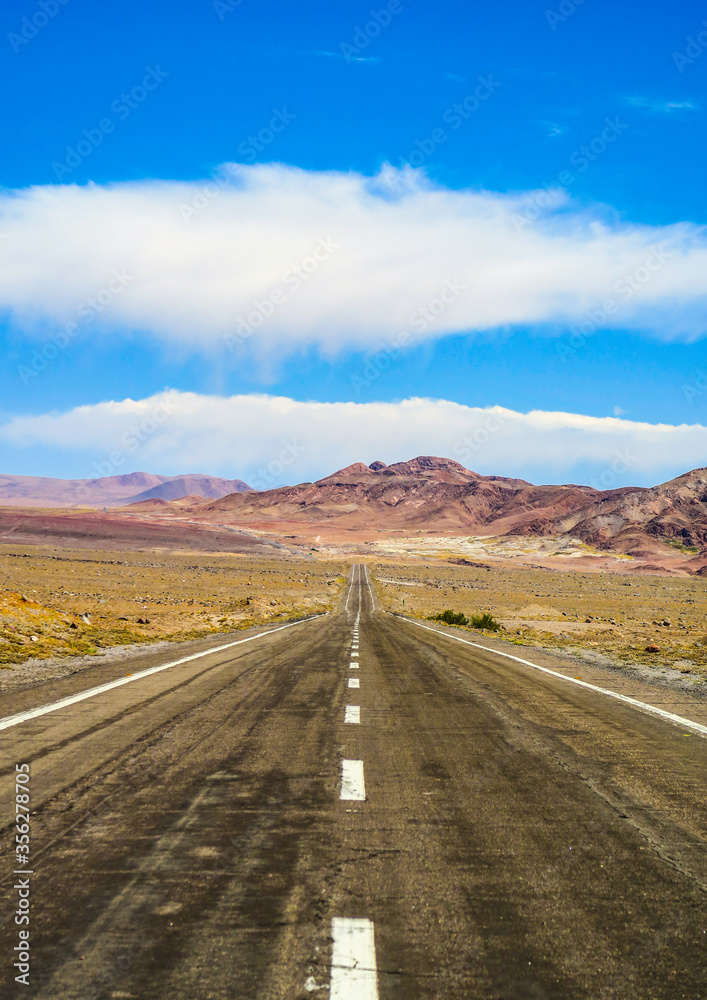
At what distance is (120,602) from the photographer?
34.1 metres

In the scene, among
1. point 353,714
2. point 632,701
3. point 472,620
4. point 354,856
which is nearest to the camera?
point 354,856

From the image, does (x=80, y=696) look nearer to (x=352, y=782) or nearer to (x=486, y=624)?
(x=352, y=782)

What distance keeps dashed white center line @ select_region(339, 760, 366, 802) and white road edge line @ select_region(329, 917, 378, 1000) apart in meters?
1.83

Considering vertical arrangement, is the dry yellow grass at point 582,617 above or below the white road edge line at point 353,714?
below

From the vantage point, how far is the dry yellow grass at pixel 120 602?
1585 centimetres

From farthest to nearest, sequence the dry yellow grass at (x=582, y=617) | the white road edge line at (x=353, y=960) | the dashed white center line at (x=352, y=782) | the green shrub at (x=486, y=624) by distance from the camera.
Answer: the green shrub at (x=486, y=624)
the dry yellow grass at (x=582, y=617)
the dashed white center line at (x=352, y=782)
the white road edge line at (x=353, y=960)

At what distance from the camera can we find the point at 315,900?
3.39 meters

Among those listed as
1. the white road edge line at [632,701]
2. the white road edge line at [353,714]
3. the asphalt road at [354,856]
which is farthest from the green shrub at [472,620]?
the asphalt road at [354,856]

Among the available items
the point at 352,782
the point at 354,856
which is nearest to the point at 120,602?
the point at 352,782

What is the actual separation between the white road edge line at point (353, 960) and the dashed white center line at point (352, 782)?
1828mm

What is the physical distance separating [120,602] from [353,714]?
2942cm

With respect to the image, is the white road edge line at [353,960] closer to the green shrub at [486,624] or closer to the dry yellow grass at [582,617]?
the dry yellow grass at [582,617]

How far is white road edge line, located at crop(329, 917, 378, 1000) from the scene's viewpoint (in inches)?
103
